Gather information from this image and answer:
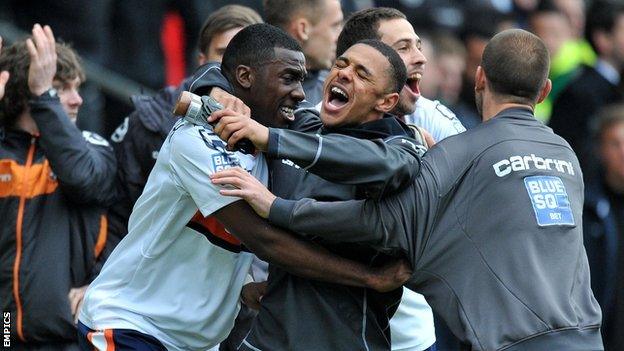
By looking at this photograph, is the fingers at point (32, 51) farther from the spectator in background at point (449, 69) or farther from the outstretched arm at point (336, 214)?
the spectator in background at point (449, 69)

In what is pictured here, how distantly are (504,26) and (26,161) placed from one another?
687 centimetres

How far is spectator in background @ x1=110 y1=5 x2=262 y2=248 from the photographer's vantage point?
7.52 meters

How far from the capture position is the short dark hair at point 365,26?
6871 mm

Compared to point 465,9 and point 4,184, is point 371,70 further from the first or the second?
point 465,9

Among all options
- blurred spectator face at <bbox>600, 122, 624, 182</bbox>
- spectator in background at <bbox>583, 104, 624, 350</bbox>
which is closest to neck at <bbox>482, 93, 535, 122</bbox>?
spectator in background at <bbox>583, 104, 624, 350</bbox>

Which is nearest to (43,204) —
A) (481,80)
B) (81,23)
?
(481,80)

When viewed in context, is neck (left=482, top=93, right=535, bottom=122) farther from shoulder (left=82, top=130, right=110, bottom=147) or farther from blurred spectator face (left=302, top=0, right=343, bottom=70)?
shoulder (left=82, top=130, right=110, bottom=147)

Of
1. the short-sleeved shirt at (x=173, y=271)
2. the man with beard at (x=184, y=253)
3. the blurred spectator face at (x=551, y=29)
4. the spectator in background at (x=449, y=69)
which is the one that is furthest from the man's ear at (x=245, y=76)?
the blurred spectator face at (x=551, y=29)

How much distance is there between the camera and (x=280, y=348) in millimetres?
5660

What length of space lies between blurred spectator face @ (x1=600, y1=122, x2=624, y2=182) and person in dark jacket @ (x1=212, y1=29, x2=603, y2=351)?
13.3 ft

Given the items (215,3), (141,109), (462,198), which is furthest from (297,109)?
(215,3)

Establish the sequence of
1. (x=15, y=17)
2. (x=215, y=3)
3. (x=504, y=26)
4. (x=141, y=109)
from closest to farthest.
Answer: (x=141, y=109) → (x=15, y=17) → (x=215, y=3) → (x=504, y=26)

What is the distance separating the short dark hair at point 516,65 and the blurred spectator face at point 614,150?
13.2 feet

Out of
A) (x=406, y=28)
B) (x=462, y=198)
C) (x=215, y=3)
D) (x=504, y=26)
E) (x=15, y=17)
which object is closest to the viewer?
(x=462, y=198)
